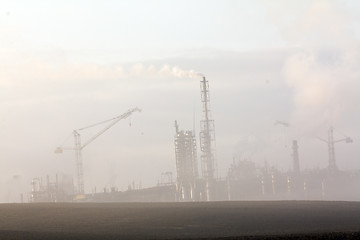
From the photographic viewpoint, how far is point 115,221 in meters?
51.0

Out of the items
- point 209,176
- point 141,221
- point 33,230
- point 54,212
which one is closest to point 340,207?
point 141,221

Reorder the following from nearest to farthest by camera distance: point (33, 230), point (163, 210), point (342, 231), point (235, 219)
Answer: point (342, 231) → point (33, 230) → point (235, 219) → point (163, 210)

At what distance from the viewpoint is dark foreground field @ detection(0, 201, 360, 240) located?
40.7 m

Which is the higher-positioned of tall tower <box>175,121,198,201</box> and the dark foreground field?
tall tower <box>175,121,198,201</box>

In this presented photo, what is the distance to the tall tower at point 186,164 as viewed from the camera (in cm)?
19525

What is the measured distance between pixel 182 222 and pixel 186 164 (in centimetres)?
14509

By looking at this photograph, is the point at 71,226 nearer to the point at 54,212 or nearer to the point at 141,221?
the point at 141,221

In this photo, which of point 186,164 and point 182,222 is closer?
point 182,222

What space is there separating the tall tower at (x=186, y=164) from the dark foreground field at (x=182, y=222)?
126 meters

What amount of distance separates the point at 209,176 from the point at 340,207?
408 ft

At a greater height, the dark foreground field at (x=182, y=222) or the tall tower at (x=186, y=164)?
the tall tower at (x=186, y=164)

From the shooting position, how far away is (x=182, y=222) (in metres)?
A: 50.3

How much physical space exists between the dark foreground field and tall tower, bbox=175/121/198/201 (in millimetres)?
126228

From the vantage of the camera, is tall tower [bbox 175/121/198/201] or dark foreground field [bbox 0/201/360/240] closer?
dark foreground field [bbox 0/201/360/240]
